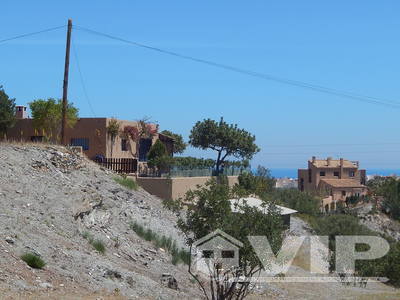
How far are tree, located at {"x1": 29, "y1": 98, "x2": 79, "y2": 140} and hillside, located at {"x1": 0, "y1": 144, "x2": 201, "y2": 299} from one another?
416 inches

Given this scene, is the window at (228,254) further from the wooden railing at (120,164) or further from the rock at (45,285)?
the wooden railing at (120,164)

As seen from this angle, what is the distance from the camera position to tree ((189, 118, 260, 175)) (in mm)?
59812

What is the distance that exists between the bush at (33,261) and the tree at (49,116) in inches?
1042

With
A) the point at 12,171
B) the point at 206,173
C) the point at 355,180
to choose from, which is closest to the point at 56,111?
the point at 206,173

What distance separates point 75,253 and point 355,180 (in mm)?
92330

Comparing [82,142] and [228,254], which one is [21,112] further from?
[228,254]

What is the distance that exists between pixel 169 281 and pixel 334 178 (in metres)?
90.5

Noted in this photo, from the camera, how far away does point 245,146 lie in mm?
59594

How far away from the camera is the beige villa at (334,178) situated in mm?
101625

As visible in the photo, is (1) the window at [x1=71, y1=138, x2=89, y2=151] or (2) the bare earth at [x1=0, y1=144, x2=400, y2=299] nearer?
(2) the bare earth at [x1=0, y1=144, x2=400, y2=299]

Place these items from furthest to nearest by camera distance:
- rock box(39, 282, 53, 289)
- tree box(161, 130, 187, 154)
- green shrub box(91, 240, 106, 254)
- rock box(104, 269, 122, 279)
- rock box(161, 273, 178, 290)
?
tree box(161, 130, 187, 154) < green shrub box(91, 240, 106, 254) < rock box(161, 273, 178, 290) < rock box(104, 269, 122, 279) < rock box(39, 282, 53, 289)

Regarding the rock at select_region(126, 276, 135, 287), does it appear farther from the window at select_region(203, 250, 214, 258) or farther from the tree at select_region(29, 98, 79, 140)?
the tree at select_region(29, 98, 79, 140)

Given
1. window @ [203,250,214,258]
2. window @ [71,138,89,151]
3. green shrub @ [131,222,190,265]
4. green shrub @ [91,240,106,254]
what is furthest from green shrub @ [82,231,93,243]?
window @ [71,138,89,151]

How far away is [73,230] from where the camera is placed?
2525 cm
